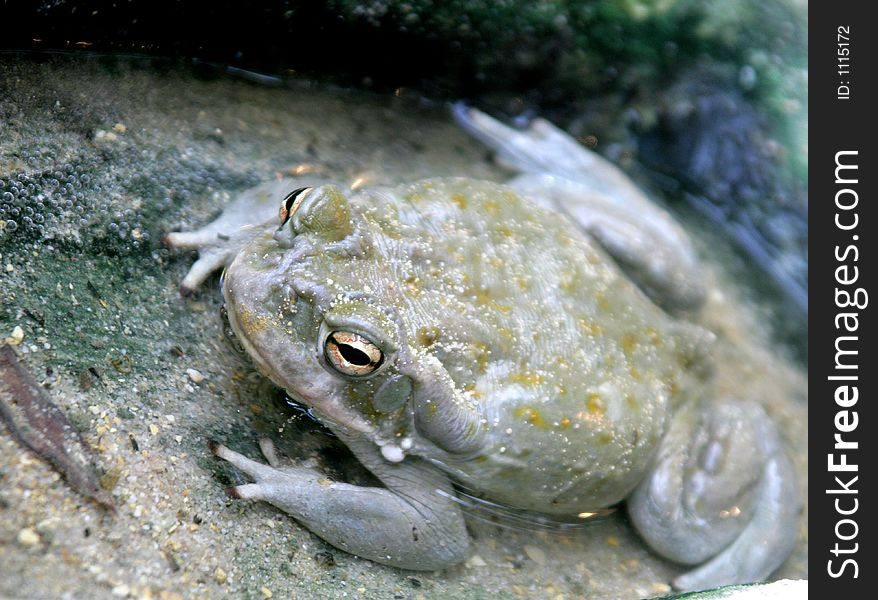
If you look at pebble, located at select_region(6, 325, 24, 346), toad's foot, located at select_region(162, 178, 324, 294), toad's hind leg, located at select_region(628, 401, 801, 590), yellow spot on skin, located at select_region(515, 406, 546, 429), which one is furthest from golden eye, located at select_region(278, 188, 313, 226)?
toad's hind leg, located at select_region(628, 401, 801, 590)

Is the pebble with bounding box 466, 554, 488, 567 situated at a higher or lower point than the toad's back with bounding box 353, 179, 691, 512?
lower

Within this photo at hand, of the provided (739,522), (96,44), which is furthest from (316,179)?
(739,522)

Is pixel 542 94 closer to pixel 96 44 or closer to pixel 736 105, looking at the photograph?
pixel 736 105

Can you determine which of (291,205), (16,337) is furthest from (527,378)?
(16,337)

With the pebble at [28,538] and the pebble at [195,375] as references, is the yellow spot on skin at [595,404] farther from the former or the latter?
the pebble at [28,538]

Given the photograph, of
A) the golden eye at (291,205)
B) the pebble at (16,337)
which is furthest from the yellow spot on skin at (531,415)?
the pebble at (16,337)

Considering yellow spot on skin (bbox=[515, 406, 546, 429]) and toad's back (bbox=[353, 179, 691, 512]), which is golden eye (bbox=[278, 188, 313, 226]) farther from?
yellow spot on skin (bbox=[515, 406, 546, 429])

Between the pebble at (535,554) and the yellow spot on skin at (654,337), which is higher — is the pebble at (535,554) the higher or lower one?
the lower one
